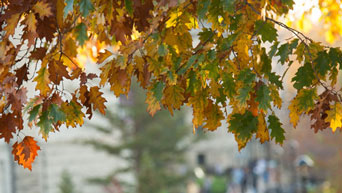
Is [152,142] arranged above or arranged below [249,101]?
above

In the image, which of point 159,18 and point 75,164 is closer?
point 159,18

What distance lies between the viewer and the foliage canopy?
3.68 metres

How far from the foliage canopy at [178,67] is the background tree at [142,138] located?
26163 millimetres

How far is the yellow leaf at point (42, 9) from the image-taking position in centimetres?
346

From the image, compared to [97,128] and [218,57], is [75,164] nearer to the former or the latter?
[97,128]

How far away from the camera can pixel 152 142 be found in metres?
31.5

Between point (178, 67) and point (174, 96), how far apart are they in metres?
0.17

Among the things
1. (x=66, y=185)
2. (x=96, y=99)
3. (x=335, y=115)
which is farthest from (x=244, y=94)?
(x=66, y=185)

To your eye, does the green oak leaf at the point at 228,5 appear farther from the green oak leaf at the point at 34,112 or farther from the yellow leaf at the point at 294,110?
the green oak leaf at the point at 34,112

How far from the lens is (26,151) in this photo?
4.01 meters

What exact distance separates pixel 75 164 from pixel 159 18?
31.7 metres

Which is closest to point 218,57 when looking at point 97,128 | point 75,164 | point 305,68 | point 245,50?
point 245,50

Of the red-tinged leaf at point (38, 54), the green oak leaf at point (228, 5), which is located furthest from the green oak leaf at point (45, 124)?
the green oak leaf at point (228, 5)

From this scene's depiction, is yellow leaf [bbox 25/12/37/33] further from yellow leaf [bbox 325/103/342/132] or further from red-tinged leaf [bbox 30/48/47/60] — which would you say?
yellow leaf [bbox 325/103/342/132]
